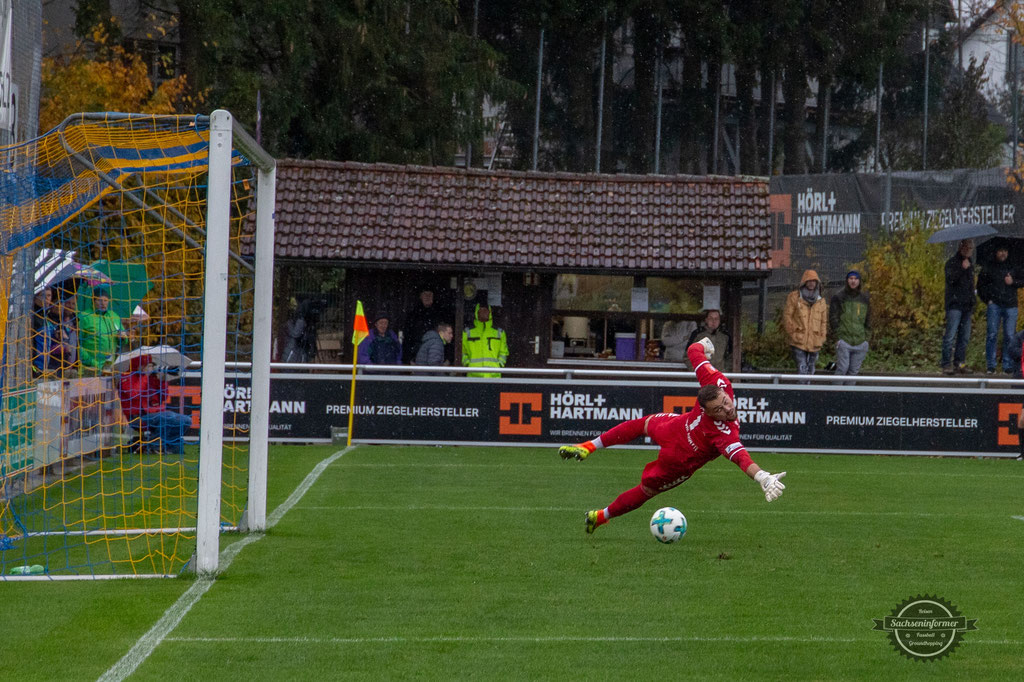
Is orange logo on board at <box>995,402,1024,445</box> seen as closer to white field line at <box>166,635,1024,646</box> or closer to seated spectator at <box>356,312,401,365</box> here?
seated spectator at <box>356,312,401,365</box>

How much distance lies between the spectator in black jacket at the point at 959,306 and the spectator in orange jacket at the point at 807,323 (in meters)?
3.32

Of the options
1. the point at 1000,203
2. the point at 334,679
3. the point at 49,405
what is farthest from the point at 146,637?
the point at 1000,203

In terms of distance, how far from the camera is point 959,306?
23453 mm

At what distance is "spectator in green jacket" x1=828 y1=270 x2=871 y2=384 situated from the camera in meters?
21.2

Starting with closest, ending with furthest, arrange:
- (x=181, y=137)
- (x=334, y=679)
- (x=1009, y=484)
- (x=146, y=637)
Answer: (x=334, y=679)
(x=146, y=637)
(x=181, y=137)
(x=1009, y=484)

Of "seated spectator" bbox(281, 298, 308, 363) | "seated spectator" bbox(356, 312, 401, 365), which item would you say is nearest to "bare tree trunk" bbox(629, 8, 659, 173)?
"seated spectator" bbox(281, 298, 308, 363)

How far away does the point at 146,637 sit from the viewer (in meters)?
7.08

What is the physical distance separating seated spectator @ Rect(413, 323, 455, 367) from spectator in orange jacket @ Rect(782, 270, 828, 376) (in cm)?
589

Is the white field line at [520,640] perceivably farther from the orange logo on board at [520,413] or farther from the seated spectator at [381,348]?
the seated spectator at [381,348]

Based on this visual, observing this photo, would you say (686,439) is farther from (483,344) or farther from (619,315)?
(619,315)

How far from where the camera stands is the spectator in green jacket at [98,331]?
14.8m

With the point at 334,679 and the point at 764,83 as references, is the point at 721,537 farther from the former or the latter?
the point at 764,83

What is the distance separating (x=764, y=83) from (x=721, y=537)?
2458 centimetres

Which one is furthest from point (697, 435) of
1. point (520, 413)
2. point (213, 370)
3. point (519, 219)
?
point (519, 219)
